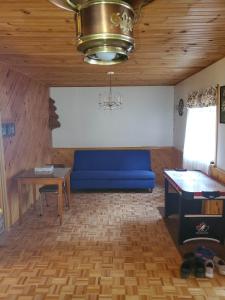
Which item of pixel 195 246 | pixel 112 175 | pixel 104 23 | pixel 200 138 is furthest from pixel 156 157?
pixel 104 23

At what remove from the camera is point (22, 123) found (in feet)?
14.2

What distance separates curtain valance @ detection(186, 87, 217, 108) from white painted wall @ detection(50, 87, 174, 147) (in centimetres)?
149

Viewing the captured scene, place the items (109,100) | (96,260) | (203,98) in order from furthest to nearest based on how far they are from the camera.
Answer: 1. (109,100)
2. (203,98)
3. (96,260)

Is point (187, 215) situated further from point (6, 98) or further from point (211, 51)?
point (6, 98)

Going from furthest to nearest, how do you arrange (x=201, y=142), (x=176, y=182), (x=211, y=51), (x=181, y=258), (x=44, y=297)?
(x=201, y=142)
(x=176, y=182)
(x=211, y=51)
(x=181, y=258)
(x=44, y=297)

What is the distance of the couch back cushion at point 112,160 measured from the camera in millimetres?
5789

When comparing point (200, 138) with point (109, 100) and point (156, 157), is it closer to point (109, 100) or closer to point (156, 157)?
point (156, 157)

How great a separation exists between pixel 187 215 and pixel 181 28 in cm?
→ 188

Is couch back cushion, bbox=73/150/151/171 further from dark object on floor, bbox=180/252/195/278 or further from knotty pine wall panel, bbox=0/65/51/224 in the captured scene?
dark object on floor, bbox=180/252/195/278

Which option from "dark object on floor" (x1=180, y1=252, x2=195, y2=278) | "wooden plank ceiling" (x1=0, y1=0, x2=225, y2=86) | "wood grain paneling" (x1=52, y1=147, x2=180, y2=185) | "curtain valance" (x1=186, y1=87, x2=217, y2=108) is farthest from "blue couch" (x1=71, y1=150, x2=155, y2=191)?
"dark object on floor" (x1=180, y1=252, x2=195, y2=278)

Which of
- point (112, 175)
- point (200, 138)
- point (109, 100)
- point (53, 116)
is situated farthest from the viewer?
point (109, 100)

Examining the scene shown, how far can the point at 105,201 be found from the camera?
4891 mm

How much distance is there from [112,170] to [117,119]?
1.17 m

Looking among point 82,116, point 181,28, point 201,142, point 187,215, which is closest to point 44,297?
point 187,215
